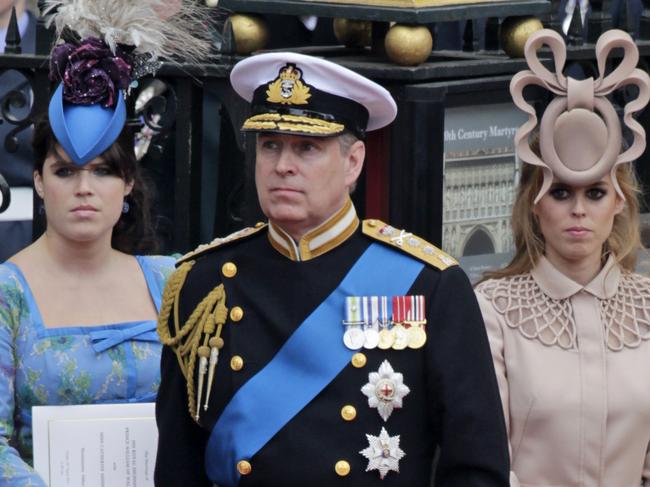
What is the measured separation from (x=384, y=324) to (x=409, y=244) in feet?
0.77

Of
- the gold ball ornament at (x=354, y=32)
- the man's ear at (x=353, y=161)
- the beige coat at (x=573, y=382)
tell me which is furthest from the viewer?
the gold ball ornament at (x=354, y=32)

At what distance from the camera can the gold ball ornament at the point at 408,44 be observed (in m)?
5.61

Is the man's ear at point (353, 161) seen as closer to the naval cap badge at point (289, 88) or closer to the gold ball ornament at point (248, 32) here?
the naval cap badge at point (289, 88)

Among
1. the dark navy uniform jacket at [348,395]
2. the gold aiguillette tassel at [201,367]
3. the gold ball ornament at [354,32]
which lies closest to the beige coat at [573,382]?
the dark navy uniform jacket at [348,395]

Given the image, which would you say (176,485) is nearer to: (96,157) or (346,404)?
(346,404)

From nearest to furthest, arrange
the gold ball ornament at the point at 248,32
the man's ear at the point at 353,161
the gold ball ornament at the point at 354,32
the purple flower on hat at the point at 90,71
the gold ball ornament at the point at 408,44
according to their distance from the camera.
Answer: the man's ear at the point at 353,161
the purple flower on hat at the point at 90,71
the gold ball ornament at the point at 408,44
the gold ball ornament at the point at 248,32
the gold ball ornament at the point at 354,32

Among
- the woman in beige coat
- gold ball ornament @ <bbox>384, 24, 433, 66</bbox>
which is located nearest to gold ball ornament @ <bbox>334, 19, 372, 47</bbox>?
gold ball ornament @ <bbox>384, 24, 433, 66</bbox>

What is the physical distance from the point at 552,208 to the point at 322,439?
47.0 inches

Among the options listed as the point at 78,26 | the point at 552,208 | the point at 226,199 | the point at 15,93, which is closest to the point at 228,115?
the point at 226,199

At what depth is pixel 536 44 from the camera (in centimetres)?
520

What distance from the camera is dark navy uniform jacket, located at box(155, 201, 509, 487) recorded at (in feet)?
14.1

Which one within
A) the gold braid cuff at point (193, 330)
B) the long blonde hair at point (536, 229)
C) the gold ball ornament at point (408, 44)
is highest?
the gold ball ornament at point (408, 44)

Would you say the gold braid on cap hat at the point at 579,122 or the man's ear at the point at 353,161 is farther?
the gold braid on cap hat at the point at 579,122

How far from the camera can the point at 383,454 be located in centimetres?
433
